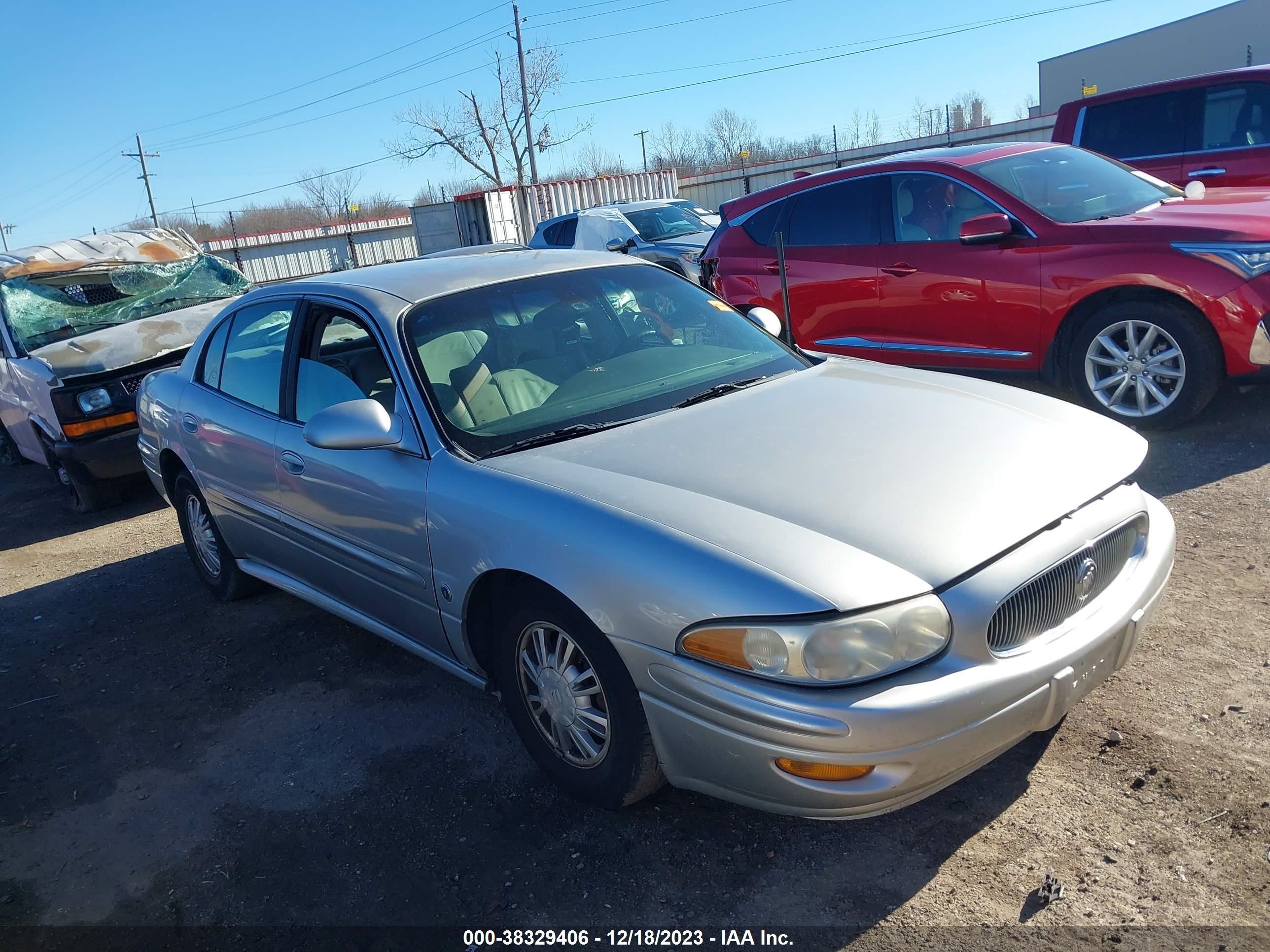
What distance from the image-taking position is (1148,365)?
549cm

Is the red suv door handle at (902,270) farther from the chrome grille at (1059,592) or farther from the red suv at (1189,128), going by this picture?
the chrome grille at (1059,592)

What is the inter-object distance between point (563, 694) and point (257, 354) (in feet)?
7.90

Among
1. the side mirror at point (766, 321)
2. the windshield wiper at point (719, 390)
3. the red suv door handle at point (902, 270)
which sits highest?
the side mirror at point (766, 321)

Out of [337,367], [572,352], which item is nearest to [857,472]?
[572,352]

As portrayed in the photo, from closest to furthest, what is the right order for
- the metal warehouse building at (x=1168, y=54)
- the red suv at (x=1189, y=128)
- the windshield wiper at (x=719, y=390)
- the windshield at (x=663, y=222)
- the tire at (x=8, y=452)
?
the windshield wiper at (x=719, y=390)
the red suv at (x=1189, y=128)
the tire at (x=8, y=452)
the windshield at (x=663, y=222)
the metal warehouse building at (x=1168, y=54)

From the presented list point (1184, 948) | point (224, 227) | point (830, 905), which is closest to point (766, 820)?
point (830, 905)

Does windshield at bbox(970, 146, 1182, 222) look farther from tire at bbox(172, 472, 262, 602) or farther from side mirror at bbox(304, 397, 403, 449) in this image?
tire at bbox(172, 472, 262, 602)

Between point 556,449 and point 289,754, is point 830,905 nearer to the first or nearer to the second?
point 556,449

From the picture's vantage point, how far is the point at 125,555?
6430 millimetres

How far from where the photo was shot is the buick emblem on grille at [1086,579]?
257cm

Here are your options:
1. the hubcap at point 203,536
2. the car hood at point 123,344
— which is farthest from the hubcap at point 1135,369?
the car hood at point 123,344

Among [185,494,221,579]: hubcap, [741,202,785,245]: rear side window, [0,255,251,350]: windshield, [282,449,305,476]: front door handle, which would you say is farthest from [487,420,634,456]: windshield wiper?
[0,255,251,350]: windshield

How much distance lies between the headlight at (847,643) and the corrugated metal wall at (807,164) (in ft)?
92.9

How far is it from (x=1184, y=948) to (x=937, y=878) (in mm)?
561
